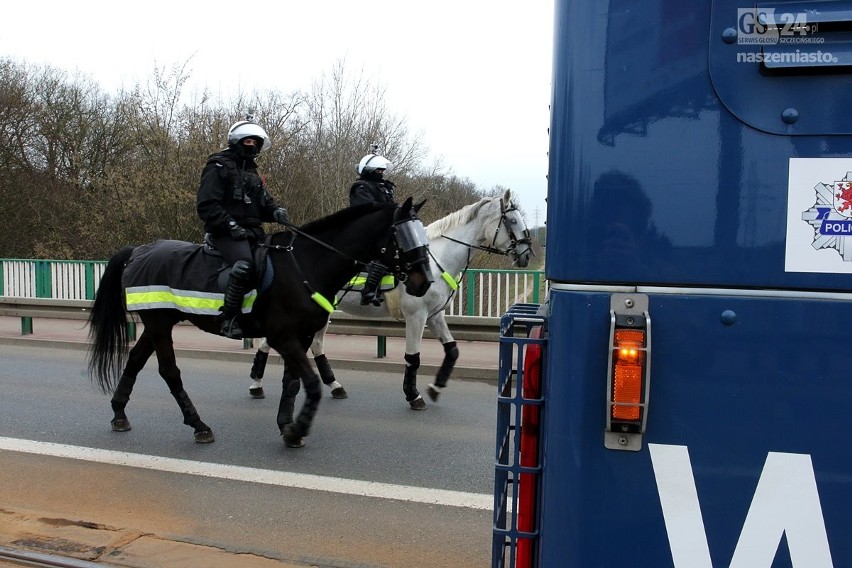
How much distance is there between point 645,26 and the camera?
175 cm

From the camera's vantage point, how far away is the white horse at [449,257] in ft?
25.1

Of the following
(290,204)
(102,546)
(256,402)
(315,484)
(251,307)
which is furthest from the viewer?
(290,204)

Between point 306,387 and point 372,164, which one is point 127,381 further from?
point 372,164

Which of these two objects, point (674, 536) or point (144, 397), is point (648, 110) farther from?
point (144, 397)

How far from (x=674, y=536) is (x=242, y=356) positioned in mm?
9610

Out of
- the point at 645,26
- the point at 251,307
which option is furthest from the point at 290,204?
the point at 645,26

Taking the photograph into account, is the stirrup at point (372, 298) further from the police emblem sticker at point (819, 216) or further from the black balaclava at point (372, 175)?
the police emblem sticker at point (819, 216)

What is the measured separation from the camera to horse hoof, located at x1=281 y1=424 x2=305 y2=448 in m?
6.03

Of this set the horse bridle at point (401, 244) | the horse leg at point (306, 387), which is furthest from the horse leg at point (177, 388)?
the horse bridle at point (401, 244)

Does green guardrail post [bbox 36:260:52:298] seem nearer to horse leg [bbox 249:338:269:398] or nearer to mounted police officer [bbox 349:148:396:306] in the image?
horse leg [bbox 249:338:269:398]

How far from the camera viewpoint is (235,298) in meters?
6.00

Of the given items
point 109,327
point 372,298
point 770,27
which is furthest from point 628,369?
point 372,298

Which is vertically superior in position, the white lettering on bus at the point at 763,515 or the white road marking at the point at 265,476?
the white lettering on bus at the point at 763,515

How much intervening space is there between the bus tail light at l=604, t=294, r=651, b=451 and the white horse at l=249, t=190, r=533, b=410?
5780mm
